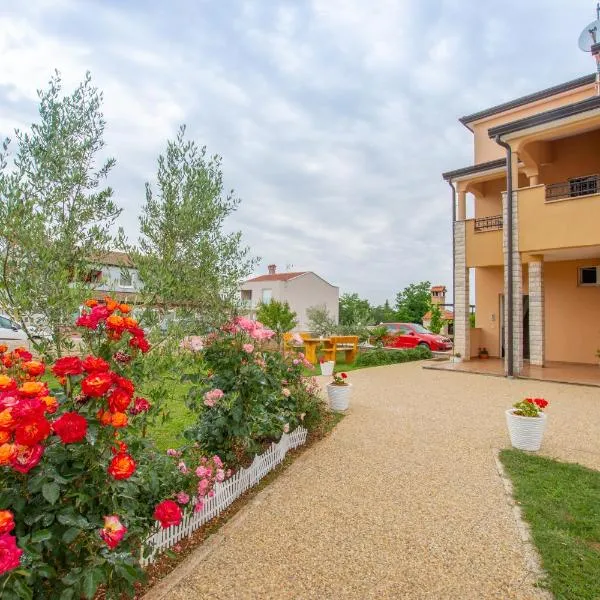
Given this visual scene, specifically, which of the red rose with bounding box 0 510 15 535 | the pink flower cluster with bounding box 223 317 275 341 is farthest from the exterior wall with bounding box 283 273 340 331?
the red rose with bounding box 0 510 15 535

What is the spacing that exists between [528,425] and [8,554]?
5582 mm

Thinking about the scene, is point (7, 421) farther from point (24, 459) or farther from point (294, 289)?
point (294, 289)

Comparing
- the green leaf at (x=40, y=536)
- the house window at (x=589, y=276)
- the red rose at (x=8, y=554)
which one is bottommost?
the green leaf at (x=40, y=536)

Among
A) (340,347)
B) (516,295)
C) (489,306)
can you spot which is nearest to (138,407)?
(516,295)

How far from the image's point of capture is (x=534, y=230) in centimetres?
1109

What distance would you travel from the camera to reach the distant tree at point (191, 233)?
3.71 metres

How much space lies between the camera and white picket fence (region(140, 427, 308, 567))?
2.77m

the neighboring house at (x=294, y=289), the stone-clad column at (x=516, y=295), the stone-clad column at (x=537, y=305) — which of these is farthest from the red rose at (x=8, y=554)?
the neighboring house at (x=294, y=289)

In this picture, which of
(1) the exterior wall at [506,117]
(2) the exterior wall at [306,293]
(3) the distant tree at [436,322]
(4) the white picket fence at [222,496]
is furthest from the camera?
(2) the exterior wall at [306,293]

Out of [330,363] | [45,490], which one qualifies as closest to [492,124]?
[330,363]

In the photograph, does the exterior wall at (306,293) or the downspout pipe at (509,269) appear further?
the exterior wall at (306,293)

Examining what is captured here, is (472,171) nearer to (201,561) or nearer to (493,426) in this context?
(493,426)

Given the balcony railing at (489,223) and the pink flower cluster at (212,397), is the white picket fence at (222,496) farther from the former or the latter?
the balcony railing at (489,223)

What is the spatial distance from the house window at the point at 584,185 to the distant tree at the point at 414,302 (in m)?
19.9
